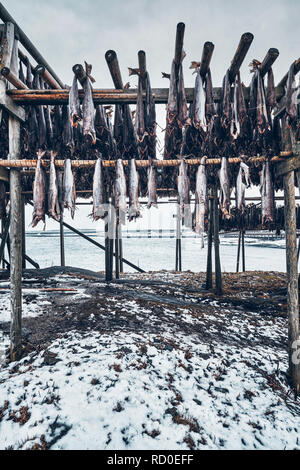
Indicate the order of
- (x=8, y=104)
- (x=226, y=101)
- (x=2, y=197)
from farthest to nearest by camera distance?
(x=2, y=197) < (x=226, y=101) < (x=8, y=104)

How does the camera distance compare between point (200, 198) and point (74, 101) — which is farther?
point (200, 198)

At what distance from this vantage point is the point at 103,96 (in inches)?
140

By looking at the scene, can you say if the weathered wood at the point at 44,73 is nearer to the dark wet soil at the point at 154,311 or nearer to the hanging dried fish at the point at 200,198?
the hanging dried fish at the point at 200,198

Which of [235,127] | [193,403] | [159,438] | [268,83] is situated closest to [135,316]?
[193,403]

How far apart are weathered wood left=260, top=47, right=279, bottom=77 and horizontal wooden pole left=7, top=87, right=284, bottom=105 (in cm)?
35

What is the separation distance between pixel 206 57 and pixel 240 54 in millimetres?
457

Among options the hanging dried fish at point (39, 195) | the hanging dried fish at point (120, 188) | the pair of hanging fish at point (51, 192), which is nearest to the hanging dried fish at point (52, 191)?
the pair of hanging fish at point (51, 192)

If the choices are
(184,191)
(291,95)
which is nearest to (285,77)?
(291,95)

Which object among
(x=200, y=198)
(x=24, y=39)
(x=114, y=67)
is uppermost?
(x=24, y=39)

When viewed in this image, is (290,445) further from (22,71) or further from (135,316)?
(22,71)

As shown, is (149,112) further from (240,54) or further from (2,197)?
(2,197)

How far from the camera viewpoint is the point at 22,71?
4.57m

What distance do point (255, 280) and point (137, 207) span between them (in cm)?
856

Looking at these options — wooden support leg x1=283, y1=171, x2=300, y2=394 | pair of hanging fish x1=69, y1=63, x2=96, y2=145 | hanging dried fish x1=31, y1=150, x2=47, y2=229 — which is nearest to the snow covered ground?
wooden support leg x1=283, y1=171, x2=300, y2=394
